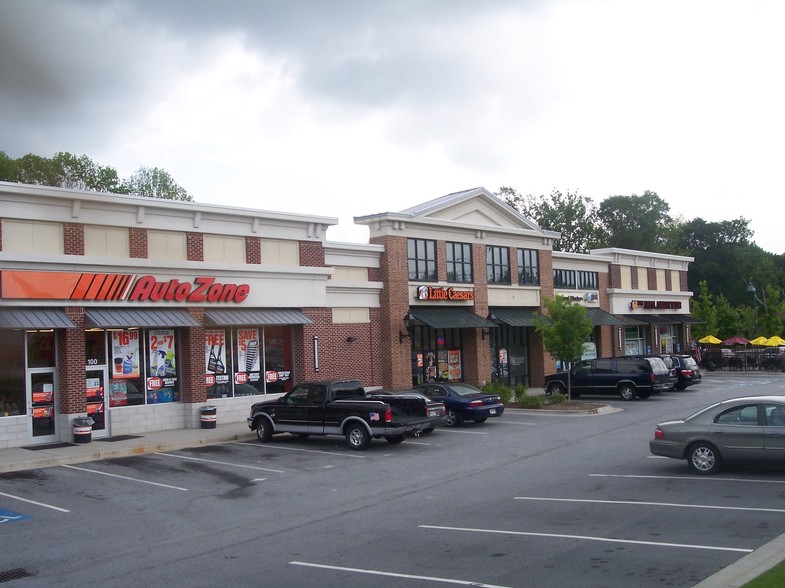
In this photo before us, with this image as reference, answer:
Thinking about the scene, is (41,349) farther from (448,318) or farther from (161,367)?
(448,318)

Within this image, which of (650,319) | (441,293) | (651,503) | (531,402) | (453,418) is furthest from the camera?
(650,319)

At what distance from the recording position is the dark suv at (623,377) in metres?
34.4

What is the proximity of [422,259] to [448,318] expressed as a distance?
291cm

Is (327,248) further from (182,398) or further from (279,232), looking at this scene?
(182,398)

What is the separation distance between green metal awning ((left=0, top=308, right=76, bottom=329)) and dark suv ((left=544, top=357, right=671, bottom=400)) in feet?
72.8

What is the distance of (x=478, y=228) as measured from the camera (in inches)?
1516

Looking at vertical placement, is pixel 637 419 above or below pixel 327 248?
below

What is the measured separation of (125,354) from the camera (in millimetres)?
24844

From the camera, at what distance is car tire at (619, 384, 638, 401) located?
3475cm

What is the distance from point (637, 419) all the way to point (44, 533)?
19.8 metres

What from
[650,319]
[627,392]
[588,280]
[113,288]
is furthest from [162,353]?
[650,319]

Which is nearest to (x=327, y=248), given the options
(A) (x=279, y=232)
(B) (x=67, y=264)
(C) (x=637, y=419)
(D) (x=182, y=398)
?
(A) (x=279, y=232)

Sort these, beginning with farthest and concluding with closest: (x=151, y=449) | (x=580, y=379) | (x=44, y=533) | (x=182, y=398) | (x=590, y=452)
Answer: (x=580, y=379)
(x=182, y=398)
(x=151, y=449)
(x=590, y=452)
(x=44, y=533)

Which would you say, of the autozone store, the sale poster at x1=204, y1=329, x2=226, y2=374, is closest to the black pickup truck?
the sale poster at x1=204, y1=329, x2=226, y2=374
